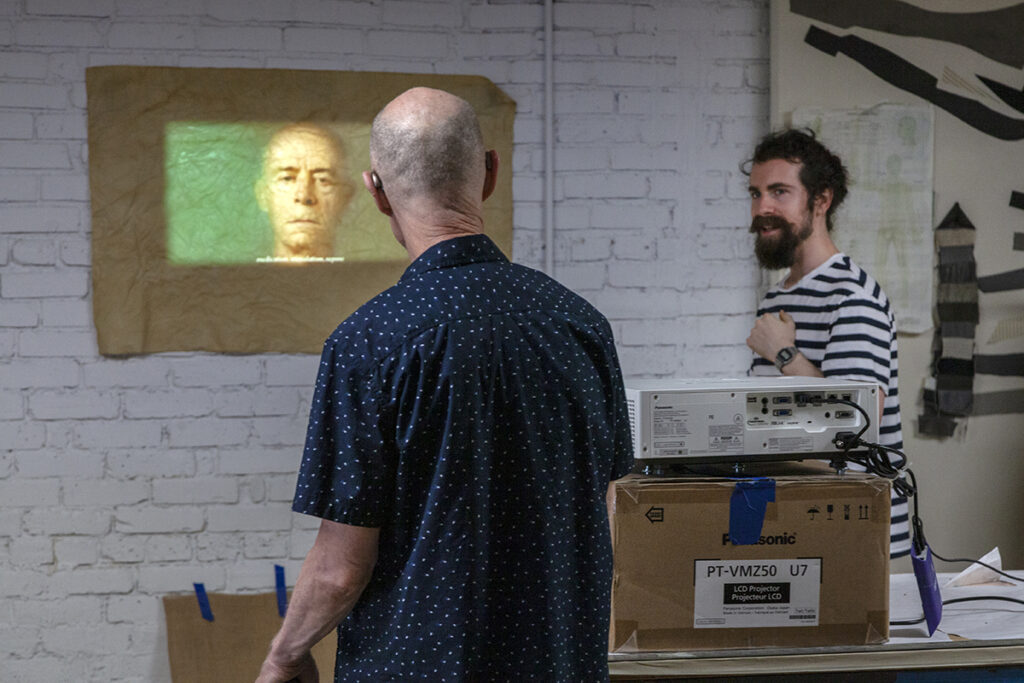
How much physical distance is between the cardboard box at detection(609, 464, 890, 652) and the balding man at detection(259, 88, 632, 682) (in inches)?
6.8

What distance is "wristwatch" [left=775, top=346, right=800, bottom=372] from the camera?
227cm

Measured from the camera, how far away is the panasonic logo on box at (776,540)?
131 cm

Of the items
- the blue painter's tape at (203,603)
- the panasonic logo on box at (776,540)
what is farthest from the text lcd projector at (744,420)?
the blue painter's tape at (203,603)

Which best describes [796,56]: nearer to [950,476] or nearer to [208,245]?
[950,476]

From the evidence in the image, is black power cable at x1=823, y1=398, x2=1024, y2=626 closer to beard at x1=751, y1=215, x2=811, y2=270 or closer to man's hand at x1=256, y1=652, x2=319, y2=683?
man's hand at x1=256, y1=652, x2=319, y2=683

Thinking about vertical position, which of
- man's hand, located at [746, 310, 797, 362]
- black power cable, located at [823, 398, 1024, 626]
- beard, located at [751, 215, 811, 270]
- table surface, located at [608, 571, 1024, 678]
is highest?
beard, located at [751, 215, 811, 270]

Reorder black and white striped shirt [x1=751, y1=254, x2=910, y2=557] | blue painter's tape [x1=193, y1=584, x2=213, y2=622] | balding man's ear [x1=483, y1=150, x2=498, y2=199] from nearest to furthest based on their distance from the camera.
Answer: balding man's ear [x1=483, y1=150, x2=498, y2=199]
black and white striped shirt [x1=751, y1=254, x2=910, y2=557]
blue painter's tape [x1=193, y1=584, x2=213, y2=622]

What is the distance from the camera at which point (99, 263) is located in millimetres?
2242

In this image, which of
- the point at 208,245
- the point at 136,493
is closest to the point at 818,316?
the point at 208,245

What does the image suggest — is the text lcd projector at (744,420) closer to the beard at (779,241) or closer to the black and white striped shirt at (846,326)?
the black and white striped shirt at (846,326)

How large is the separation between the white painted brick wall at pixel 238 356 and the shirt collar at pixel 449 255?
1275mm

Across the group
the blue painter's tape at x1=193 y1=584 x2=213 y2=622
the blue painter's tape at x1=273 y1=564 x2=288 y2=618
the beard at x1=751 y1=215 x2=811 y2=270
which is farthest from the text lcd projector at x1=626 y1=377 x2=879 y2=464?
the blue painter's tape at x1=193 y1=584 x2=213 y2=622

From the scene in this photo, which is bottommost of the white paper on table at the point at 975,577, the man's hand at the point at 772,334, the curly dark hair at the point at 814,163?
the white paper on table at the point at 975,577

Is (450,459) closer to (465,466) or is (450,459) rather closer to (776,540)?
(465,466)
